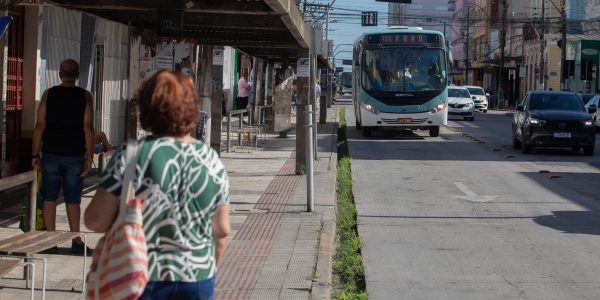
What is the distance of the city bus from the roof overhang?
11.5 metres

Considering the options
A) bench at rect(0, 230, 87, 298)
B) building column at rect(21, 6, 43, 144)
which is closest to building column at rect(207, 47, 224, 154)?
building column at rect(21, 6, 43, 144)

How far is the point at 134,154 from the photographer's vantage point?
12.9ft

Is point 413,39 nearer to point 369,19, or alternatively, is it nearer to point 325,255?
point 325,255

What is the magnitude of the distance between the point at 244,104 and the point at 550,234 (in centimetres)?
2286

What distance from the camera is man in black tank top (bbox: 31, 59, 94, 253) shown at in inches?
331

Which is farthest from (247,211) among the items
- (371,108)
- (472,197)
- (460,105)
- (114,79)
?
(460,105)

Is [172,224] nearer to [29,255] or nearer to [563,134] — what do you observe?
[29,255]

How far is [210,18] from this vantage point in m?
14.3

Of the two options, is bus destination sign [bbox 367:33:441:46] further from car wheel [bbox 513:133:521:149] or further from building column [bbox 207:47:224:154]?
building column [bbox 207:47:224:154]

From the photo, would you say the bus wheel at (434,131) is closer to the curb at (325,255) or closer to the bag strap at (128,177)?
the curb at (325,255)

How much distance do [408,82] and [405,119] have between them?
112 cm

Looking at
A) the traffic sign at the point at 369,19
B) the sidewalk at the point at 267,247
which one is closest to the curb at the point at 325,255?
the sidewalk at the point at 267,247

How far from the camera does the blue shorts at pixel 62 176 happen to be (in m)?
8.45

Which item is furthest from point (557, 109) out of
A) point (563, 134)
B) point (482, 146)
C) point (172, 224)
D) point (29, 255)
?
point (172, 224)
